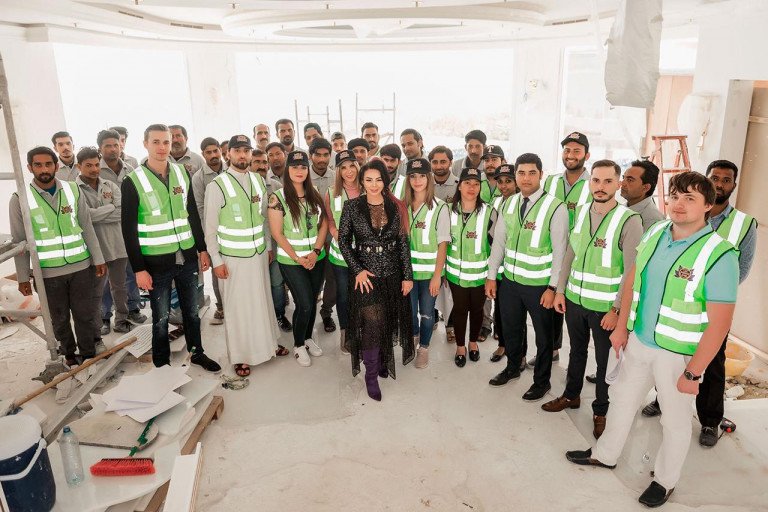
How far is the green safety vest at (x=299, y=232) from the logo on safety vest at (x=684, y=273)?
2.60m

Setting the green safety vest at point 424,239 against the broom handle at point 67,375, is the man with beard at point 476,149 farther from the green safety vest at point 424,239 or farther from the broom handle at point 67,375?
the broom handle at point 67,375

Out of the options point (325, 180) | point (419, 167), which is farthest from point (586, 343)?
point (325, 180)

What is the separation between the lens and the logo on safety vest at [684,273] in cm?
239

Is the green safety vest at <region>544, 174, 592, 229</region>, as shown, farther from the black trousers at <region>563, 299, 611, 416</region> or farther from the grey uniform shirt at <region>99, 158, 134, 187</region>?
the grey uniform shirt at <region>99, 158, 134, 187</region>

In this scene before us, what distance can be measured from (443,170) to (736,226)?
2322 millimetres

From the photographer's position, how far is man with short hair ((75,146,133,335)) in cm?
448

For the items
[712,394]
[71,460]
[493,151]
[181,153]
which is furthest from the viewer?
[181,153]

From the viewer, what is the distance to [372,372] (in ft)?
12.3

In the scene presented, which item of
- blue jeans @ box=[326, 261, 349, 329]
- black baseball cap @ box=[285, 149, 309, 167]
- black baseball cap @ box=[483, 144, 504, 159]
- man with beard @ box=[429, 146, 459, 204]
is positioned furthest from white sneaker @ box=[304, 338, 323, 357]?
black baseball cap @ box=[483, 144, 504, 159]

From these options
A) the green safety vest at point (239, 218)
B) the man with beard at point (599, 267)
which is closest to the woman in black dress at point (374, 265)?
the green safety vest at point (239, 218)

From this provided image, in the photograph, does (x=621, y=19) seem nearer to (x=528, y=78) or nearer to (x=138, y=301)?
(x=138, y=301)

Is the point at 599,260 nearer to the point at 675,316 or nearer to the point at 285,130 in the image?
the point at 675,316

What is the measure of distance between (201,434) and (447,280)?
2.16 meters

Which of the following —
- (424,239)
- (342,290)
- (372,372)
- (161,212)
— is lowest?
(372,372)
